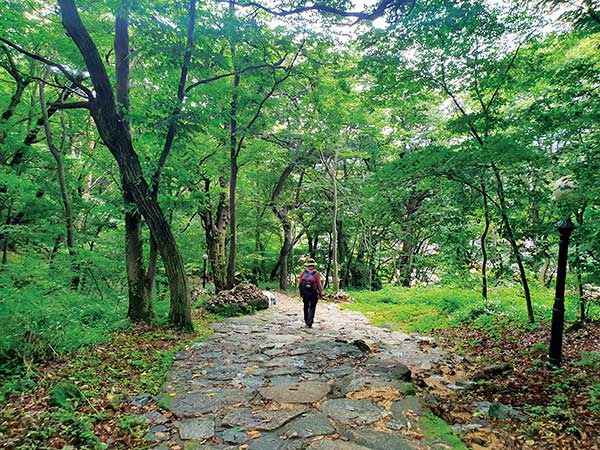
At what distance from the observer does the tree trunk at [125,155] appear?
18.8ft

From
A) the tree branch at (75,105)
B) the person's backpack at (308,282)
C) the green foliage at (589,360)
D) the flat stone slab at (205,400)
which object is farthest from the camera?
the person's backpack at (308,282)

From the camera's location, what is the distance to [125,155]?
244 inches

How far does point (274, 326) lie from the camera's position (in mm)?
7828

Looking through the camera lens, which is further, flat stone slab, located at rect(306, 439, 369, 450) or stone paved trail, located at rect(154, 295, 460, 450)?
stone paved trail, located at rect(154, 295, 460, 450)

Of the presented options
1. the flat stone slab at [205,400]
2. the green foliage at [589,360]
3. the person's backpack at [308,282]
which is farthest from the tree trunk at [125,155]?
the green foliage at [589,360]

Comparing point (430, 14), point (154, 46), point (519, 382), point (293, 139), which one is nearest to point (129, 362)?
point (519, 382)

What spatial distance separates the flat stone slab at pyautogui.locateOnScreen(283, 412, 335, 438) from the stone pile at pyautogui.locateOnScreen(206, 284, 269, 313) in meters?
6.24

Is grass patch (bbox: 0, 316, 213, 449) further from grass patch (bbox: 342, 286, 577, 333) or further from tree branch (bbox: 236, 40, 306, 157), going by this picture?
tree branch (bbox: 236, 40, 306, 157)

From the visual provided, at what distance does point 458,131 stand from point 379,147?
9.88 meters

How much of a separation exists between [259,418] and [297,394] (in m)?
0.63

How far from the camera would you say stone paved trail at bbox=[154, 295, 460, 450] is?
2.79 meters

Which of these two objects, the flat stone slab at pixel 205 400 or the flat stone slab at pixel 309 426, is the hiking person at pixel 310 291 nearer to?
the flat stone slab at pixel 205 400

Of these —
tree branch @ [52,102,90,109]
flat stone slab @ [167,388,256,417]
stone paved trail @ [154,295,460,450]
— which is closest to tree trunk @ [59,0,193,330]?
tree branch @ [52,102,90,109]

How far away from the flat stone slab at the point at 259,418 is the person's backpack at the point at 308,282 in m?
4.30
